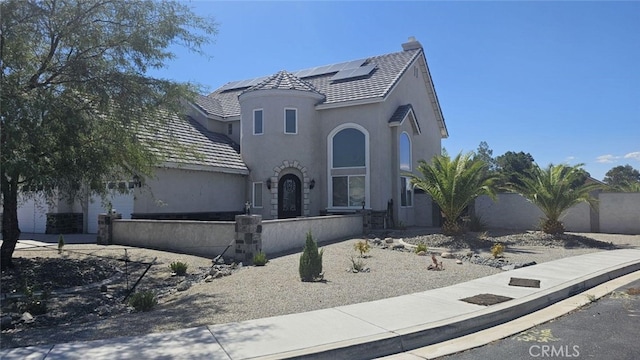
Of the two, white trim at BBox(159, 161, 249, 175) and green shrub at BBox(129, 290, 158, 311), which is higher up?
white trim at BBox(159, 161, 249, 175)

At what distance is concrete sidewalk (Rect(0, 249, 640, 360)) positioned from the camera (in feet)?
18.1

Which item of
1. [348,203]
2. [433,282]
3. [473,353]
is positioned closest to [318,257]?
[433,282]

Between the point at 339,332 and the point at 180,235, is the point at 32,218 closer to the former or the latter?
the point at 180,235

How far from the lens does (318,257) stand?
10242mm

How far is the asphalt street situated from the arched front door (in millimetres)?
16021

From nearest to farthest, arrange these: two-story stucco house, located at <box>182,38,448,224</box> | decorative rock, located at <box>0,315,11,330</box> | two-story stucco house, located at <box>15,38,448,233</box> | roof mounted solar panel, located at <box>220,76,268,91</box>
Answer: decorative rock, located at <box>0,315,11,330</box>
two-story stucco house, located at <box>15,38,448,233</box>
two-story stucco house, located at <box>182,38,448,224</box>
roof mounted solar panel, located at <box>220,76,268,91</box>

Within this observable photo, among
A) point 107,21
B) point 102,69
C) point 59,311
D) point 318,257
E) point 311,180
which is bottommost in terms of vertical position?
point 59,311

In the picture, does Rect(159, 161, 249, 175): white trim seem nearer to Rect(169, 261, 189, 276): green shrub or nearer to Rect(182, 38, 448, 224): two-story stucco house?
Rect(182, 38, 448, 224): two-story stucco house

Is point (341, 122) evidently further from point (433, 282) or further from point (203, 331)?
point (203, 331)

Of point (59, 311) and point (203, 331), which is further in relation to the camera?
point (59, 311)

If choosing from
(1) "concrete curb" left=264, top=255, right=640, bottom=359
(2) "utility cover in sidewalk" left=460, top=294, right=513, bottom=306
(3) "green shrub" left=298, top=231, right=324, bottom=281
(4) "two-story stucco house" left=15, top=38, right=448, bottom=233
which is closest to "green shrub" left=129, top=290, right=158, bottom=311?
(3) "green shrub" left=298, top=231, right=324, bottom=281

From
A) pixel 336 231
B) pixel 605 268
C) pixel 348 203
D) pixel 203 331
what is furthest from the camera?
pixel 348 203

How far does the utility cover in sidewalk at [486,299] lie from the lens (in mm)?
7785

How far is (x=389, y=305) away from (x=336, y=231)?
10314 millimetres
